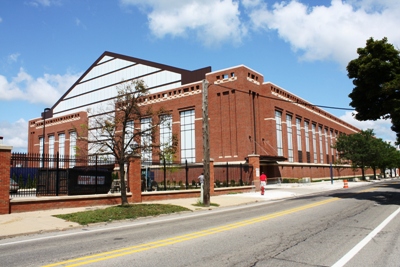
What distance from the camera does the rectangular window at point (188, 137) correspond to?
49750 mm

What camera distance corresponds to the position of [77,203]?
17656 millimetres

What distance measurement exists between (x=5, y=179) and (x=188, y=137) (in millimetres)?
36105

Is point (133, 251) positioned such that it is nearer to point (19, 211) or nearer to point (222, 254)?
point (222, 254)

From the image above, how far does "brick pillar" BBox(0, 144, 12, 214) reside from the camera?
48.2ft

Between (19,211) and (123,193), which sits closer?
(19,211)

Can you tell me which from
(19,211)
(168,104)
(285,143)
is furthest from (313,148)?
(19,211)

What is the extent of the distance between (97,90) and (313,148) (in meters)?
43.6

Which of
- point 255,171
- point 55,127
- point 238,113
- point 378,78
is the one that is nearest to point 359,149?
point 238,113

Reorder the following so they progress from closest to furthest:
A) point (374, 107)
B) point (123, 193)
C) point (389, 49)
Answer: point (123, 193), point (389, 49), point (374, 107)

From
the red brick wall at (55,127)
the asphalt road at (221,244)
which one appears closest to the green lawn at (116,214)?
the asphalt road at (221,244)

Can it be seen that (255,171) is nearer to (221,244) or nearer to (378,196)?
(378,196)

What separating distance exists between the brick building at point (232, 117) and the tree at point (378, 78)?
11867mm

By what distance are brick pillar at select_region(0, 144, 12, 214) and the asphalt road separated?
492 centimetres

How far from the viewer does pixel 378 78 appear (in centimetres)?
2055
